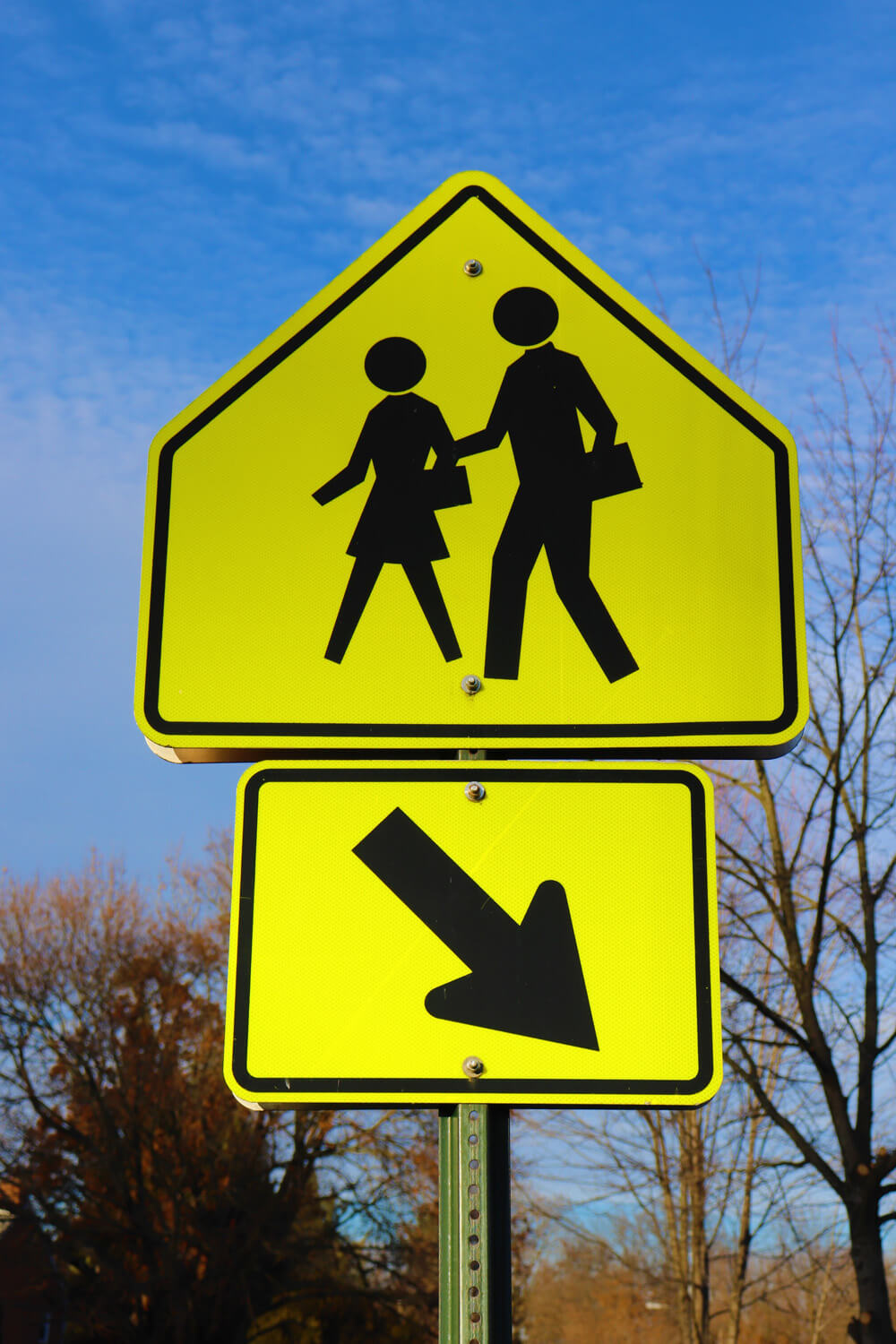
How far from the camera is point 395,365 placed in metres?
1.85

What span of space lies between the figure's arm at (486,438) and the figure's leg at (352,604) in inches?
8.1

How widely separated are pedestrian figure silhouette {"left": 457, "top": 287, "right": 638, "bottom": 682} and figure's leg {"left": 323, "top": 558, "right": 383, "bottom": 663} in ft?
0.56

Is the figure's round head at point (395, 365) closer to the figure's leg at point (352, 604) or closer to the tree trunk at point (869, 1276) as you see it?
the figure's leg at point (352, 604)

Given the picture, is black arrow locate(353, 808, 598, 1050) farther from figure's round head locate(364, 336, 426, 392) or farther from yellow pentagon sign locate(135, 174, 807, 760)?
figure's round head locate(364, 336, 426, 392)

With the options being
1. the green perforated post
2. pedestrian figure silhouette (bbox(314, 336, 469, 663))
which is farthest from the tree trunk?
pedestrian figure silhouette (bbox(314, 336, 469, 663))

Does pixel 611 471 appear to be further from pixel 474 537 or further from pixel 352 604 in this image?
pixel 352 604

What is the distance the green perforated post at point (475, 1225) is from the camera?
1.47m

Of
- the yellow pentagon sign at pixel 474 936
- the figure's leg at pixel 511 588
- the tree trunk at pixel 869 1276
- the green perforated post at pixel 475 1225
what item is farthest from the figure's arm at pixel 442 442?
the tree trunk at pixel 869 1276

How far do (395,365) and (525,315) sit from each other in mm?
207

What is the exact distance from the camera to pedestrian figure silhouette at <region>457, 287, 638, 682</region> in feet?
5.59

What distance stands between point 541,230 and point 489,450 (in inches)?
15.2

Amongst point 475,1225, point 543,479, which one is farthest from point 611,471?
point 475,1225

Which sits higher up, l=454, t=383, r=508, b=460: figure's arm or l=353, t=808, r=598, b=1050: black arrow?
l=454, t=383, r=508, b=460: figure's arm

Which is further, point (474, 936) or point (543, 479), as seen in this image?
point (543, 479)
